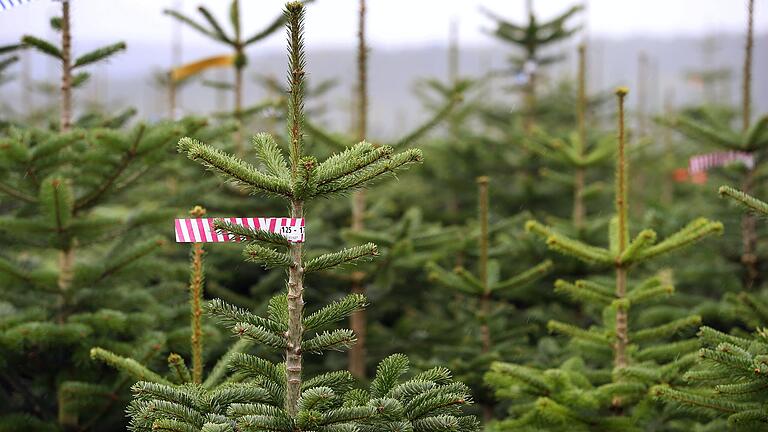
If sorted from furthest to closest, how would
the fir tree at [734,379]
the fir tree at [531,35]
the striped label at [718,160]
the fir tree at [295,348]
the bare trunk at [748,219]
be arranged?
the fir tree at [531,35]
the bare trunk at [748,219]
the striped label at [718,160]
the fir tree at [734,379]
the fir tree at [295,348]

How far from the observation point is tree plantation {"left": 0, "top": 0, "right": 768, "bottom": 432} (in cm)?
266

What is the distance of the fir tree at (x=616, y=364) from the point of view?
3.80 metres

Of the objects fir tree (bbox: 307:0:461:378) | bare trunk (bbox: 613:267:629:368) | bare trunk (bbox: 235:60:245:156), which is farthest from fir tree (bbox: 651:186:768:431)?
bare trunk (bbox: 235:60:245:156)

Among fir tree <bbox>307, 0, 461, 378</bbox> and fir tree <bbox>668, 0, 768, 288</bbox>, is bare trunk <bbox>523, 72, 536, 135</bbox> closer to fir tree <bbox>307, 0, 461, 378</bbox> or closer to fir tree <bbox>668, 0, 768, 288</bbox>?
fir tree <bbox>668, 0, 768, 288</bbox>

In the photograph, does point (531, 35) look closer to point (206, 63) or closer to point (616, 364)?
point (206, 63)

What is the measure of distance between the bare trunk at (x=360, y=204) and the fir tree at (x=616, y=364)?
5.80ft

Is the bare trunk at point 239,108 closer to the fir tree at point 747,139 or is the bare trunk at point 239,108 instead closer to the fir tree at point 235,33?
the fir tree at point 235,33

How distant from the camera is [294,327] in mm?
2705

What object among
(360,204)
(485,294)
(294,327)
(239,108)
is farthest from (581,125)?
(294,327)

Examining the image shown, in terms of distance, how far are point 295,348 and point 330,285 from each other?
12.4 ft

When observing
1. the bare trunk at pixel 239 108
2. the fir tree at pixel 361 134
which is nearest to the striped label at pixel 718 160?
the fir tree at pixel 361 134

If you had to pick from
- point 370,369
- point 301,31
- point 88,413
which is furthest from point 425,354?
point 301,31

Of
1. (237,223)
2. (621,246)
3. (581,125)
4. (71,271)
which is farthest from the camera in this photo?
(581,125)

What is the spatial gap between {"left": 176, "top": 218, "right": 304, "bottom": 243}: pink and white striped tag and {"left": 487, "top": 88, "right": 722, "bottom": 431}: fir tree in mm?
1700
